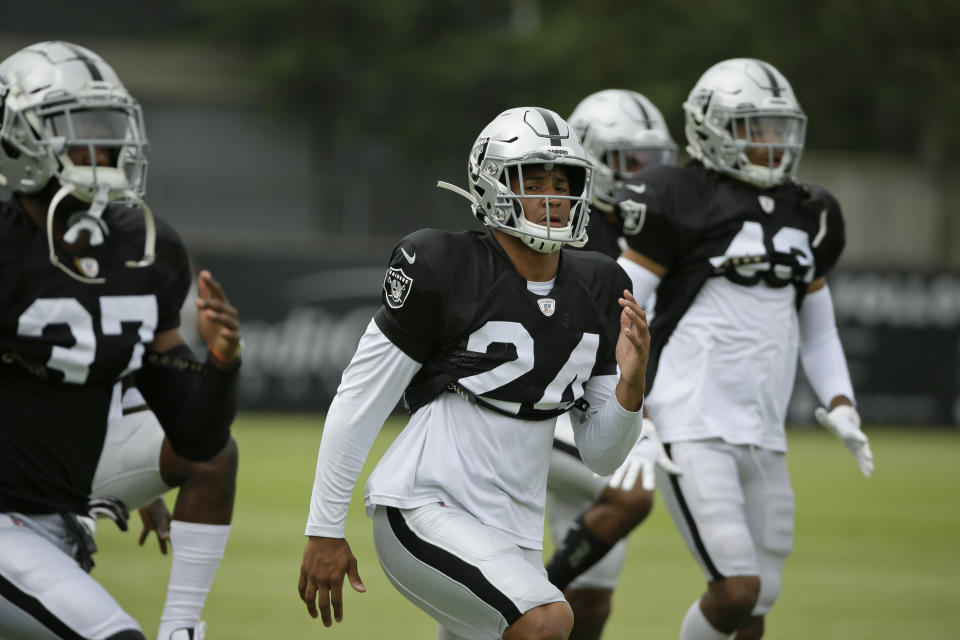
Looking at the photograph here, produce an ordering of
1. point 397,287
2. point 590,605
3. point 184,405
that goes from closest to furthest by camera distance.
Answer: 1. point 397,287
2. point 184,405
3. point 590,605

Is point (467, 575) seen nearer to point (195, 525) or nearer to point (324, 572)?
point (324, 572)

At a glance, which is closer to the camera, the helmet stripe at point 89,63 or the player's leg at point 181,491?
the helmet stripe at point 89,63

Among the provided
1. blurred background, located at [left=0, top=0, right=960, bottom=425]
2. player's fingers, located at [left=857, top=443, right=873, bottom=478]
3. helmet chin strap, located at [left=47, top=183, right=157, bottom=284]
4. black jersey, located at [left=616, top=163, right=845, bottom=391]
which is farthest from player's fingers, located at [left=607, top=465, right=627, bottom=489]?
blurred background, located at [left=0, top=0, right=960, bottom=425]

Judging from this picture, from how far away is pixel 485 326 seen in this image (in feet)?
12.3

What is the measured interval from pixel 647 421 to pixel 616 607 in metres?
2.32

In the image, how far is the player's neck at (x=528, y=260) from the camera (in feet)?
12.6

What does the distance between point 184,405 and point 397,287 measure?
2.82 feet

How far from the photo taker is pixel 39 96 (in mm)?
3945

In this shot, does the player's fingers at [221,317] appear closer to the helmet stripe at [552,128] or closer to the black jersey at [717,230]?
the helmet stripe at [552,128]

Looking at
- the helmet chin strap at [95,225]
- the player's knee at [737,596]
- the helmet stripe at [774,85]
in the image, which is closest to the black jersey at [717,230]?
the helmet stripe at [774,85]

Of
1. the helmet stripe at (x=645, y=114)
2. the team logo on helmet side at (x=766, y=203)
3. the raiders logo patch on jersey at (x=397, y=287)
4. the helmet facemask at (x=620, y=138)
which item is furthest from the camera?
the helmet stripe at (x=645, y=114)

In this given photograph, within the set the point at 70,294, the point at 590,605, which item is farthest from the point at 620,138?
the point at 70,294

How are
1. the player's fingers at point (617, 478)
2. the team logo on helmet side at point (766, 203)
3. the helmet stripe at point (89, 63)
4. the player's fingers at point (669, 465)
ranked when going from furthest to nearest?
1. the player's fingers at point (617, 478)
2. the team logo on helmet side at point (766, 203)
3. the player's fingers at point (669, 465)
4. the helmet stripe at point (89, 63)

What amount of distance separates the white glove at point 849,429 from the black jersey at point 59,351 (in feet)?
8.38
